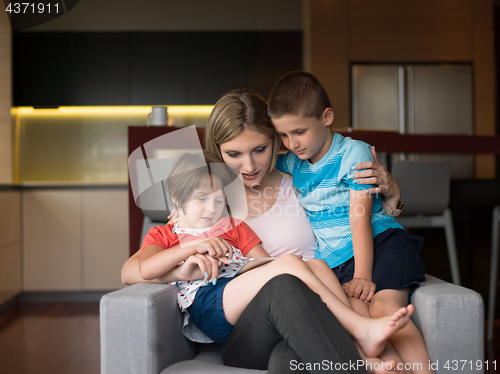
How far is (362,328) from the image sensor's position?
0.83m

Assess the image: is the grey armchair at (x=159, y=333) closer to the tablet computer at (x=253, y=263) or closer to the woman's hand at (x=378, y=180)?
the tablet computer at (x=253, y=263)

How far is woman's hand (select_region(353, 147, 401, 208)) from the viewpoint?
3.71ft

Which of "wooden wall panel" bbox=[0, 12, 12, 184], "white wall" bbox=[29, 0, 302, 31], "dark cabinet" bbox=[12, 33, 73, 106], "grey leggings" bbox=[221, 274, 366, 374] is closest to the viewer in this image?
"grey leggings" bbox=[221, 274, 366, 374]

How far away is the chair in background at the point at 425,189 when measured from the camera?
6.52ft

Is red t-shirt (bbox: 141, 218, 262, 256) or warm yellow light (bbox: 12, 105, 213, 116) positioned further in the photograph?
warm yellow light (bbox: 12, 105, 213, 116)

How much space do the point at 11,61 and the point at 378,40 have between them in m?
3.27

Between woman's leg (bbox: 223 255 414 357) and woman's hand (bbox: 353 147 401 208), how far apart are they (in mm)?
324

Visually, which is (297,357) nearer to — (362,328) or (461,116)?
(362,328)

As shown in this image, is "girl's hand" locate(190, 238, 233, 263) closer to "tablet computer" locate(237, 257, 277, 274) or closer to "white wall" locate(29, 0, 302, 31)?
"tablet computer" locate(237, 257, 277, 274)

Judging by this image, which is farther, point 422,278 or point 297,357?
point 422,278

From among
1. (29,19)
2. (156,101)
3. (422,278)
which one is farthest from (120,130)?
(422,278)

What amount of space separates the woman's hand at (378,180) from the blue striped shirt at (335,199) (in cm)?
2

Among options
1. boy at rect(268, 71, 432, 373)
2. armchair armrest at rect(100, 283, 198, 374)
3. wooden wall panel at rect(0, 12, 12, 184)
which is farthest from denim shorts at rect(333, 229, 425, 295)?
wooden wall panel at rect(0, 12, 12, 184)

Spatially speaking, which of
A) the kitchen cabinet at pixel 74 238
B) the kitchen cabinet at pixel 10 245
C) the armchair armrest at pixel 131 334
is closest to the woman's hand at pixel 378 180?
the armchair armrest at pixel 131 334
